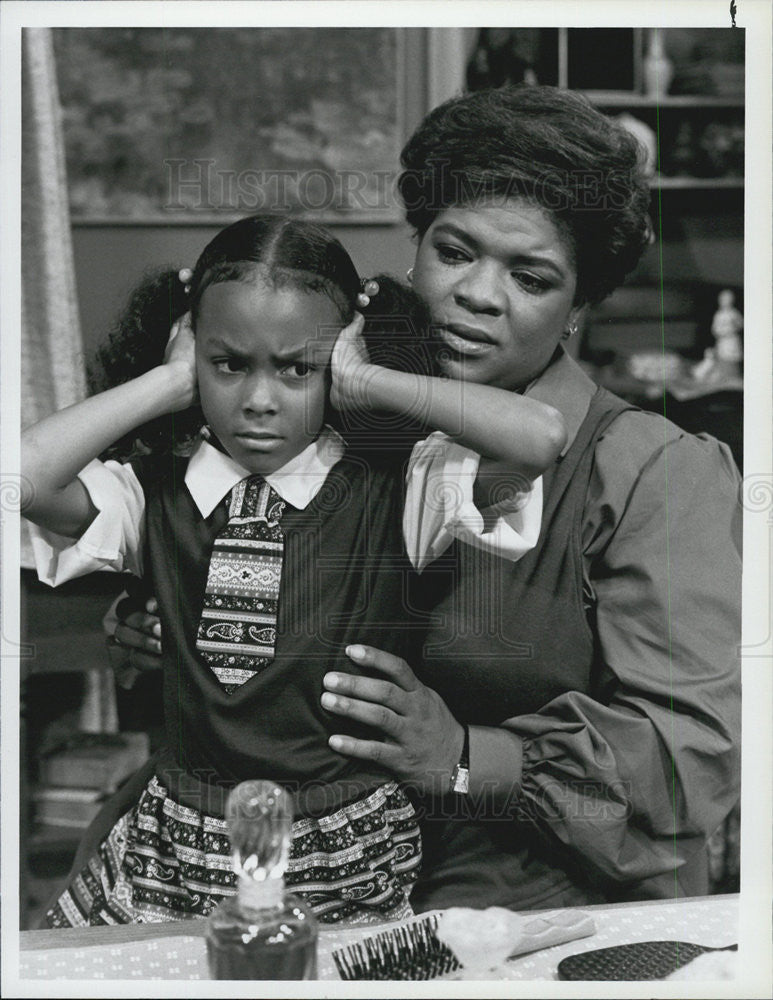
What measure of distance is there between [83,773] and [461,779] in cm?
45

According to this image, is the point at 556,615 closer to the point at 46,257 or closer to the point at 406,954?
the point at 406,954

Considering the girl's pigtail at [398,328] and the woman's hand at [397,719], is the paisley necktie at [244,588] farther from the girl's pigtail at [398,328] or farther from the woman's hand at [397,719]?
the girl's pigtail at [398,328]

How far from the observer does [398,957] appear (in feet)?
4.00

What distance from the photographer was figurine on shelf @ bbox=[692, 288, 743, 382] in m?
1.41

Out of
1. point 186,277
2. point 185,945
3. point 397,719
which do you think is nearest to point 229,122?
point 186,277

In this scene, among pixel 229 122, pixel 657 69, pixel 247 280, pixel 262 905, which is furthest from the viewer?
pixel 657 69

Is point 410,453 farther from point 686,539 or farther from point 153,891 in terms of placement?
point 153,891

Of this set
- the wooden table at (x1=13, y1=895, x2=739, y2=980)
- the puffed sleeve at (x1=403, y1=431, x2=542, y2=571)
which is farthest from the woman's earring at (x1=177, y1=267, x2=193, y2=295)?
the wooden table at (x1=13, y1=895, x2=739, y2=980)

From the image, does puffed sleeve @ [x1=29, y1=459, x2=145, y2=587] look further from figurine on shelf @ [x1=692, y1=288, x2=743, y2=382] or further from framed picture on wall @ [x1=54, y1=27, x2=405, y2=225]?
figurine on shelf @ [x1=692, y1=288, x2=743, y2=382]

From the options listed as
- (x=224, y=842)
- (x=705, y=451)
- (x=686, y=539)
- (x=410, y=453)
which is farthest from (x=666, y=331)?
(x=224, y=842)

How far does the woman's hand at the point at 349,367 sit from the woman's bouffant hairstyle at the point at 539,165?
15 cm

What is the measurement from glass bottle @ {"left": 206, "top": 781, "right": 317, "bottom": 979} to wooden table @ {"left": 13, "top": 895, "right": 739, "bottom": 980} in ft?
0.42

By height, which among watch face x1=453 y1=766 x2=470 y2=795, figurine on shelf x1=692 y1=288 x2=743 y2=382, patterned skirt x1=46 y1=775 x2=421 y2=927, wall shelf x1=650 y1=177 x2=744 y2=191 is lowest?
patterned skirt x1=46 y1=775 x2=421 y2=927

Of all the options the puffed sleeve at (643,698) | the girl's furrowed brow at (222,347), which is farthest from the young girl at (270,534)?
the puffed sleeve at (643,698)
